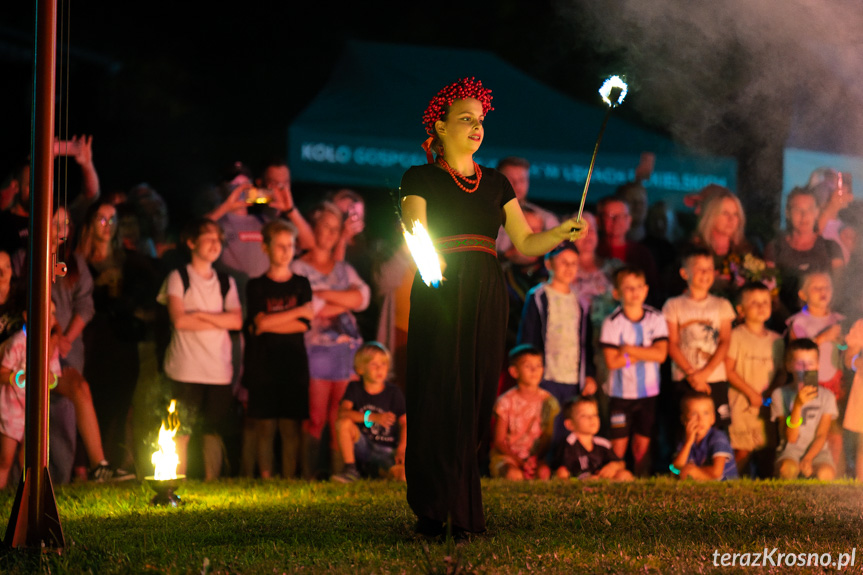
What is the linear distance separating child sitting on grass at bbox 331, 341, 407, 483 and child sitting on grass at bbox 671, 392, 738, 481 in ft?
8.37

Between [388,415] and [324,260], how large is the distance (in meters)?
1.68

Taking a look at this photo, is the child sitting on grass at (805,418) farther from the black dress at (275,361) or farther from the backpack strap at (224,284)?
the backpack strap at (224,284)

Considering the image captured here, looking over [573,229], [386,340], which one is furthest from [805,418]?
[573,229]

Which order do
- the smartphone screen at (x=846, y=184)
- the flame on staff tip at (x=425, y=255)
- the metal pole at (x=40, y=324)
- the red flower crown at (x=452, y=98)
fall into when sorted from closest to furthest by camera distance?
the metal pole at (x=40, y=324), the flame on staff tip at (x=425, y=255), the red flower crown at (x=452, y=98), the smartphone screen at (x=846, y=184)

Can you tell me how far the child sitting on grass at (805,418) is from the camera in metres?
9.70

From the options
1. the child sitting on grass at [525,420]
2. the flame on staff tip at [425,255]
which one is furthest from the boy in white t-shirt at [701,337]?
the flame on staff tip at [425,255]

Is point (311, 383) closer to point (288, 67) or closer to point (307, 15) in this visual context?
point (288, 67)

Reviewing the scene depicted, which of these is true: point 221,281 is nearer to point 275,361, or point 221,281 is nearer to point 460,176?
point 275,361

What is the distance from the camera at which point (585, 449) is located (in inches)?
373

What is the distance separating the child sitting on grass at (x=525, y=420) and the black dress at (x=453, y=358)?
3813mm

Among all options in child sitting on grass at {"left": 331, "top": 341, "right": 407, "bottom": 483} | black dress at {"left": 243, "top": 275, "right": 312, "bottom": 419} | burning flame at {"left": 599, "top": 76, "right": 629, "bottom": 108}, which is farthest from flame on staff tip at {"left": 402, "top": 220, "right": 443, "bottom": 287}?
black dress at {"left": 243, "top": 275, "right": 312, "bottom": 419}

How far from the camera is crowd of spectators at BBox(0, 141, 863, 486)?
9.28 m

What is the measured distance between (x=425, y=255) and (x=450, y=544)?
143cm

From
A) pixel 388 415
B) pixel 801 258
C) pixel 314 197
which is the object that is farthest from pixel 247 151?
pixel 801 258
